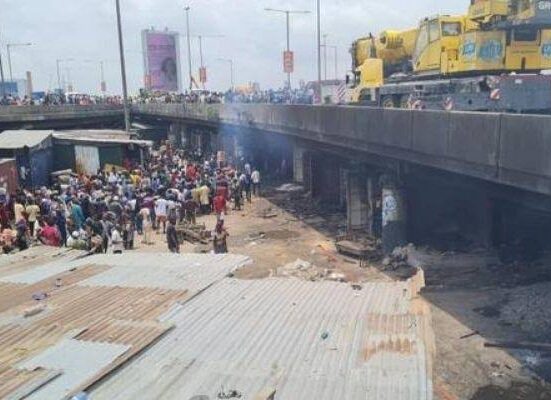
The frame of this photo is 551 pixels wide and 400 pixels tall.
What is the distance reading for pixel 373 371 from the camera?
5.81 meters

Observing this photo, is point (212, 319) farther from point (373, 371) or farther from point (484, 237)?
point (484, 237)

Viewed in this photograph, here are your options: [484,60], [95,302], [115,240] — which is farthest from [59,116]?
[95,302]

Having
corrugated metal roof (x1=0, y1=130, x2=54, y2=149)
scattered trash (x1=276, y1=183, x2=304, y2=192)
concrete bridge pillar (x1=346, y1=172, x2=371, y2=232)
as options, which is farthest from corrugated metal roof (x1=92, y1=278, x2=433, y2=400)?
scattered trash (x1=276, y1=183, x2=304, y2=192)

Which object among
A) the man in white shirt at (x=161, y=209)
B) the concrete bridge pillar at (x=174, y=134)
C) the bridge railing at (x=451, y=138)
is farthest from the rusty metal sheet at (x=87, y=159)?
the concrete bridge pillar at (x=174, y=134)

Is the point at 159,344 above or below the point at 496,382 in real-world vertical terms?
above

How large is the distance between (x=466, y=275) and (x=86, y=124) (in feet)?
141

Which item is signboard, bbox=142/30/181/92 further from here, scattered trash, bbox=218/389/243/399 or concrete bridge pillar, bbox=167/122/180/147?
scattered trash, bbox=218/389/243/399

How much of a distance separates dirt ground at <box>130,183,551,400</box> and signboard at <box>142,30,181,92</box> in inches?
2238

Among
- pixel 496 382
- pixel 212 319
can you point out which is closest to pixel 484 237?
pixel 496 382

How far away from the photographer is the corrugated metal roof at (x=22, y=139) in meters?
28.8

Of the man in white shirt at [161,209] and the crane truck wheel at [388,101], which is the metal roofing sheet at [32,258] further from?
the crane truck wheel at [388,101]

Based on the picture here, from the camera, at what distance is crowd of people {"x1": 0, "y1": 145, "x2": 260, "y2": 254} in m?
16.4

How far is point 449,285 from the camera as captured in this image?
15.2 meters

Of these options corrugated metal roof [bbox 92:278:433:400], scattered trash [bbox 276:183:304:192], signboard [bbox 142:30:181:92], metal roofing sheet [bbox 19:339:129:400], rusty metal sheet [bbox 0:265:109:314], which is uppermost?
signboard [bbox 142:30:181:92]
